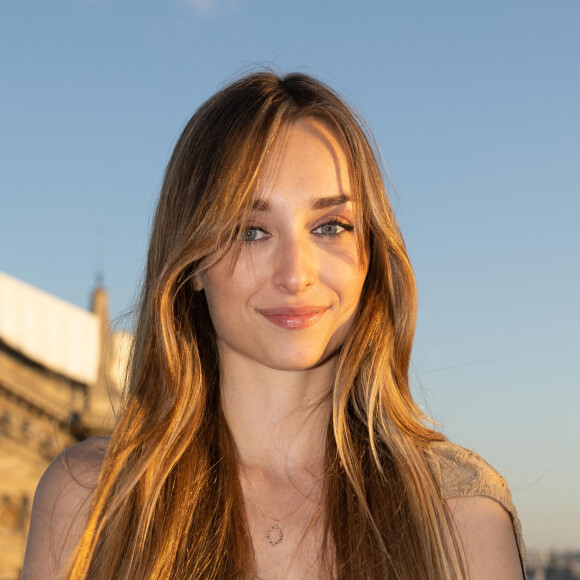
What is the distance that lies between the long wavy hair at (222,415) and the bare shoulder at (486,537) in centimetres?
5

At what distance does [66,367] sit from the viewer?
31469 millimetres

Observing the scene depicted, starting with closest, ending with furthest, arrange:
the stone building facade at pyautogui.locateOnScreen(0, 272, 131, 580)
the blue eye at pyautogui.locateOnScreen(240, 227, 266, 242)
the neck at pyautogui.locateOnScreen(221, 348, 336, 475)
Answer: the blue eye at pyautogui.locateOnScreen(240, 227, 266, 242)
the neck at pyautogui.locateOnScreen(221, 348, 336, 475)
the stone building facade at pyautogui.locateOnScreen(0, 272, 131, 580)

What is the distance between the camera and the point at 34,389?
29.4 metres

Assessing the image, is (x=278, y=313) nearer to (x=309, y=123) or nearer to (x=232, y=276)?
(x=232, y=276)

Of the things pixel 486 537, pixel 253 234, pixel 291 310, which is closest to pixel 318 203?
pixel 253 234

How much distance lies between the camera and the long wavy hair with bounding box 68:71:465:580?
3162mm

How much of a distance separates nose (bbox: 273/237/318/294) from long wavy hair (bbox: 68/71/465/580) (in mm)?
160

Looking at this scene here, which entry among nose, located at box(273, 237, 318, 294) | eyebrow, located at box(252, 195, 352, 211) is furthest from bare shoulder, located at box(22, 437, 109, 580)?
eyebrow, located at box(252, 195, 352, 211)

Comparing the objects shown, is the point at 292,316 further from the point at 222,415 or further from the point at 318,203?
the point at 222,415

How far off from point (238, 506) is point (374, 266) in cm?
92

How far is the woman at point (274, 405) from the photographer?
3170 millimetres

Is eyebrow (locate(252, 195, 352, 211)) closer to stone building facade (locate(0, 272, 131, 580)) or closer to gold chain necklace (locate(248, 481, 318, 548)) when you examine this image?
gold chain necklace (locate(248, 481, 318, 548))

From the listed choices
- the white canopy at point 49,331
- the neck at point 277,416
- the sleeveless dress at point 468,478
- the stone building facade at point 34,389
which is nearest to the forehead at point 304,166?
the neck at point 277,416

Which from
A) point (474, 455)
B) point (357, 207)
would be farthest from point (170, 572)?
point (357, 207)
